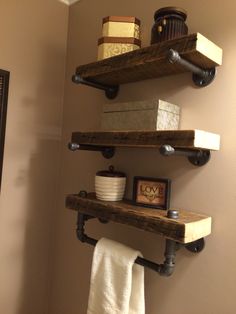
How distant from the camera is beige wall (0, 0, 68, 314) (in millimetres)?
1096

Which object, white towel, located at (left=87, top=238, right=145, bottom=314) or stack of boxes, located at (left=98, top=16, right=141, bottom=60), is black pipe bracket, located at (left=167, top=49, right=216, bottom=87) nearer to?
stack of boxes, located at (left=98, top=16, right=141, bottom=60)

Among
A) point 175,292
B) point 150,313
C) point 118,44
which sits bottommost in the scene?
point 150,313

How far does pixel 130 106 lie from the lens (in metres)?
0.76

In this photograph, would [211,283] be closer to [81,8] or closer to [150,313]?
[150,313]

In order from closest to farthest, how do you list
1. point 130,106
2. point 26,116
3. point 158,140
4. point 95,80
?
point 158,140
point 130,106
point 95,80
point 26,116

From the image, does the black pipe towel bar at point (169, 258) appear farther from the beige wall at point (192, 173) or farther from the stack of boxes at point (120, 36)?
the stack of boxes at point (120, 36)

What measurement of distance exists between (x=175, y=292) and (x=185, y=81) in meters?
0.63

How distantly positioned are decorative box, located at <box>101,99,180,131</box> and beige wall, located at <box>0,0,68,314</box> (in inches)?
18.0

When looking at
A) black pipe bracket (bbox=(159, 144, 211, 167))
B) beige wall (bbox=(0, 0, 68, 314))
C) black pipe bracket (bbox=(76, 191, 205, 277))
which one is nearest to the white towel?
black pipe bracket (bbox=(76, 191, 205, 277))

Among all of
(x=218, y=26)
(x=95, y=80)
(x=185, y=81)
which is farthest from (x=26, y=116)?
(x=218, y=26)

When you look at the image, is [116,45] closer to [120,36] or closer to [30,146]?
[120,36]

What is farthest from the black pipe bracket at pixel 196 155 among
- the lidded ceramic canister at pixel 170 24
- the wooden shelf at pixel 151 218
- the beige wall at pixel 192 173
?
the lidded ceramic canister at pixel 170 24

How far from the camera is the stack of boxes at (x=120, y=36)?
0.81 meters

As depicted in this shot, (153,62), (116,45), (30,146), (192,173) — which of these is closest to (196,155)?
(192,173)
